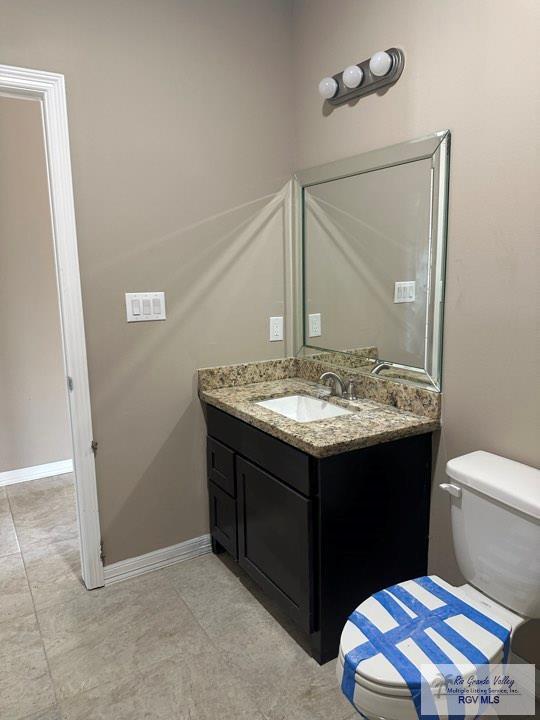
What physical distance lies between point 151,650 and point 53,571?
0.75 m

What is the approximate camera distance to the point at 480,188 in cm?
161

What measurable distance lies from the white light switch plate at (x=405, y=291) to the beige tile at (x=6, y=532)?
7.03 feet

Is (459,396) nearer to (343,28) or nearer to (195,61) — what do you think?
(343,28)

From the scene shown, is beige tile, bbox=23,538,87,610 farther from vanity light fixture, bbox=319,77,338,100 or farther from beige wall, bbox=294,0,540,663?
vanity light fixture, bbox=319,77,338,100

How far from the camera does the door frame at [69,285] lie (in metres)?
1.86

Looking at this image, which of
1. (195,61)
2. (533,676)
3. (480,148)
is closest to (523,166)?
(480,148)

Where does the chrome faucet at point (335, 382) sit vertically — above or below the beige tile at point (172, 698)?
above

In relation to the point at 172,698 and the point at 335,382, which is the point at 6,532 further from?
the point at 335,382

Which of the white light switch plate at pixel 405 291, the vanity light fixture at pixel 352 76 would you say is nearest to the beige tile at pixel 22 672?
the white light switch plate at pixel 405 291

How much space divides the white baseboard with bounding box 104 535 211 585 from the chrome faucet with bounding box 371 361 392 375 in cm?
113

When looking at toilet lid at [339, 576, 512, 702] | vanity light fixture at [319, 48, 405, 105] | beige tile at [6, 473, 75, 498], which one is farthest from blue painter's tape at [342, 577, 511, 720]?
beige tile at [6, 473, 75, 498]

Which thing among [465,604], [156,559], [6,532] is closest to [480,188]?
[465,604]

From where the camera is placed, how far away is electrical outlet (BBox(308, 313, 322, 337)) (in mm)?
2412

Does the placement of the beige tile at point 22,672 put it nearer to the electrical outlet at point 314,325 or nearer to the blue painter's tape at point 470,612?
the blue painter's tape at point 470,612
